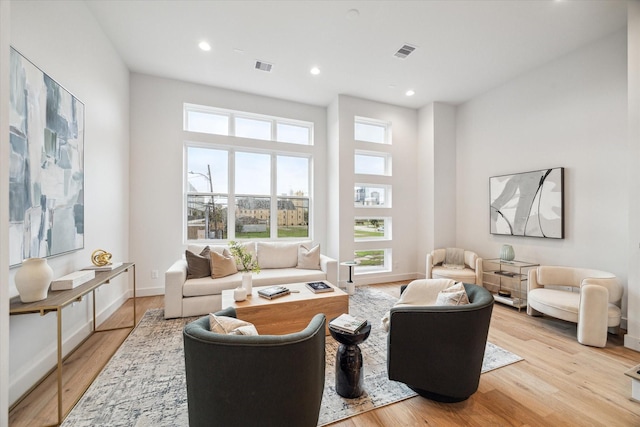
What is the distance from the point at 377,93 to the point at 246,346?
4.76m

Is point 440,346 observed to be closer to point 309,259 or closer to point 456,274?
point 309,259

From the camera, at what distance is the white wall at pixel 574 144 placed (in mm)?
3031

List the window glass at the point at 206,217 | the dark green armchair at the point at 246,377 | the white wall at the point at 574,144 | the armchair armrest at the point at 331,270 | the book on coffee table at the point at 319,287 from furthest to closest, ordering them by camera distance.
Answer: the window glass at the point at 206,217
the armchair armrest at the point at 331,270
the white wall at the point at 574,144
the book on coffee table at the point at 319,287
the dark green armchair at the point at 246,377

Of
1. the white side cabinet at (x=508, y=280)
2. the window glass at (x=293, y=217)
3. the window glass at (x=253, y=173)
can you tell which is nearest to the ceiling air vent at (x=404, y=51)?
the window glass at (x=253, y=173)

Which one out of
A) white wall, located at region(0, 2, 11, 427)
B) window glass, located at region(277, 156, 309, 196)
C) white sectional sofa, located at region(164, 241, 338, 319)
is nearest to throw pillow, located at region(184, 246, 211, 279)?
white sectional sofa, located at region(164, 241, 338, 319)

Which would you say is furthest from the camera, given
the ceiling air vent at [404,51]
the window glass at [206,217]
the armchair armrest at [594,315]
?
the window glass at [206,217]

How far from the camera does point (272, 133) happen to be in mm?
4844

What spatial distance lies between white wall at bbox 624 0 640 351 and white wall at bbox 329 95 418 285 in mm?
3003

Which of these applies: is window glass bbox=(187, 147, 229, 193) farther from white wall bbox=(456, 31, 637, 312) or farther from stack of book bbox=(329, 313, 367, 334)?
white wall bbox=(456, 31, 637, 312)

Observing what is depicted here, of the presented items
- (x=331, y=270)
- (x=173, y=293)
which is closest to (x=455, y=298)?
(x=331, y=270)

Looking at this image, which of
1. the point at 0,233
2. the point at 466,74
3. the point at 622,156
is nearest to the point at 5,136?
the point at 0,233

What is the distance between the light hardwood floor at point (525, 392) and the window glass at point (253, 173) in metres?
2.75

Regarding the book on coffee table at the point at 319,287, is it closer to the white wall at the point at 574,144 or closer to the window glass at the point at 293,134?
the window glass at the point at 293,134

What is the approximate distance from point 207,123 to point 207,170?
32.6 inches
